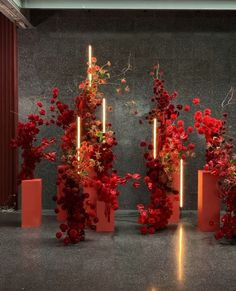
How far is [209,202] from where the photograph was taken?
592 centimetres

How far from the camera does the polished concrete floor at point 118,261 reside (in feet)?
13.3

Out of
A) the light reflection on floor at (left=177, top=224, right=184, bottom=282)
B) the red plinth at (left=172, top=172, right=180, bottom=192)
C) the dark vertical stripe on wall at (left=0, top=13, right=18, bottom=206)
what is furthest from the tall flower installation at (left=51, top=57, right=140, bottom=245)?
the dark vertical stripe on wall at (left=0, top=13, right=18, bottom=206)

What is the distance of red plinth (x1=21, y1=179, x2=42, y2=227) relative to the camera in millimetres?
6117

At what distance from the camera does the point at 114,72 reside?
709cm

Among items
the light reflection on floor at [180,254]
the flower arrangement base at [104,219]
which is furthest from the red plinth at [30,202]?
the light reflection on floor at [180,254]

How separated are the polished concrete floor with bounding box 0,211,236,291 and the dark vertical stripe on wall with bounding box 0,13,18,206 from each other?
3.61 ft

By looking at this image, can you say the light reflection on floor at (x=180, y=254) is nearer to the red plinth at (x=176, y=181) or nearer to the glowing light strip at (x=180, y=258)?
the glowing light strip at (x=180, y=258)

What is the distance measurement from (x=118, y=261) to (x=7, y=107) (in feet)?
10.6

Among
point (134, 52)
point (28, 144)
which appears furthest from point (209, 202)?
point (134, 52)

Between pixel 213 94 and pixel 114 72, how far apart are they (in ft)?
4.27

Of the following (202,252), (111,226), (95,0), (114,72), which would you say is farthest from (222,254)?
(95,0)

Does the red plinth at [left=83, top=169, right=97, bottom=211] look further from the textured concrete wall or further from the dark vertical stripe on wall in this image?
the dark vertical stripe on wall

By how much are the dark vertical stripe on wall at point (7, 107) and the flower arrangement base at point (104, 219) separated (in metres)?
1.69

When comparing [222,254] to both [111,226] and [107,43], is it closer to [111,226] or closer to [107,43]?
[111,226]
